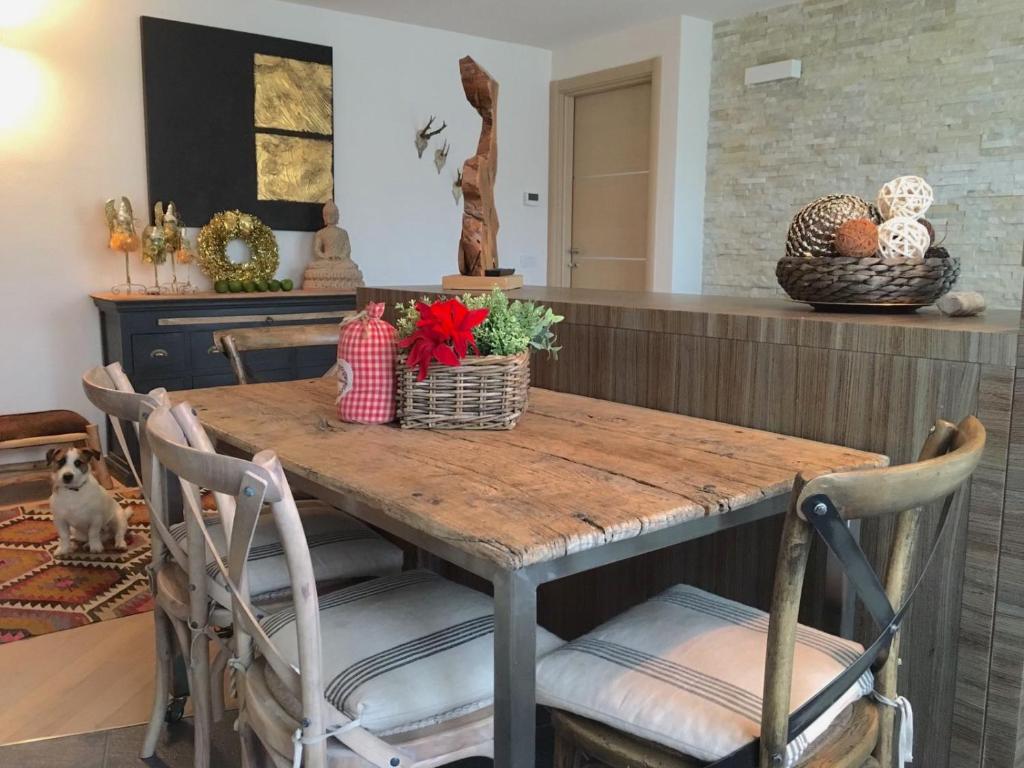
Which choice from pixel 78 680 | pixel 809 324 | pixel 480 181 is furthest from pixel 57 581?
pixel 809 324

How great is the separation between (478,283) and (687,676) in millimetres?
1440

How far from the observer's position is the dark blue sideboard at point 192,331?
3734 mm

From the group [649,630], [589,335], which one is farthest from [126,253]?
[649,630]

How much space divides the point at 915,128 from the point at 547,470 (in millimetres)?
3635

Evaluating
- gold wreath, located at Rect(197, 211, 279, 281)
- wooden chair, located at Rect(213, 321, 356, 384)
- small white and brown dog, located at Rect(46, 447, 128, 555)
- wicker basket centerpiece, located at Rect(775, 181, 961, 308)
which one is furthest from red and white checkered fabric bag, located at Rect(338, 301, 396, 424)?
gold wreath, located at Rect(197, 211, 279, 281)

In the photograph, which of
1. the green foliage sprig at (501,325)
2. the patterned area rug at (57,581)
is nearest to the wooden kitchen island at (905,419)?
the green foliage sprig at (501,325)

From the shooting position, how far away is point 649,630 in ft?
3.88

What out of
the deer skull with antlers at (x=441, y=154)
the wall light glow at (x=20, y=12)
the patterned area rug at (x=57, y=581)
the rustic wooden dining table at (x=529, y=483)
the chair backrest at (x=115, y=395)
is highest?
the wall light glow at (x=20, y=12)

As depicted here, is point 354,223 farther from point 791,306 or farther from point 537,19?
point 791,306

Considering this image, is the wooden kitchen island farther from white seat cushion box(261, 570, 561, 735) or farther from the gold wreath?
the gold wreath

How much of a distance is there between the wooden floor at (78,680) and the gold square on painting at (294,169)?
8.59 ft

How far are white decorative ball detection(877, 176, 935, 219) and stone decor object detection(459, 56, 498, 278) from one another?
3.51 feet

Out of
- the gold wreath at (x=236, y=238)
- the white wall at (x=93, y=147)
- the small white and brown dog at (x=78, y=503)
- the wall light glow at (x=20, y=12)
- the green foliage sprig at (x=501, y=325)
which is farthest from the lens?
the gold wreath at (x=236, y=238)

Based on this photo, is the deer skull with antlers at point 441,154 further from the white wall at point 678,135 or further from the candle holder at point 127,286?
the candle holder at point 127,286
